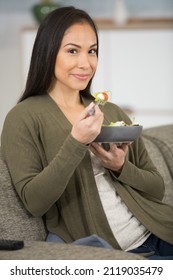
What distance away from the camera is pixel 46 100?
6.63 feet

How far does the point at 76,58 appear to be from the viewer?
196 cm

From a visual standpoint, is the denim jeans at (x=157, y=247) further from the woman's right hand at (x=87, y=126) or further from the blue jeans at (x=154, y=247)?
the woman's right hand at (x=87, y=126)

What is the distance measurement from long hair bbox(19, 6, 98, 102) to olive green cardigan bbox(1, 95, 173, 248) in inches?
2.2

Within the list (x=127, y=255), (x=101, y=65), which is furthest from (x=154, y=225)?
(x=101, y=65)

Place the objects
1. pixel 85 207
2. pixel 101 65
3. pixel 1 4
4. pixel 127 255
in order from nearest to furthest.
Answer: pixel 127 255 < pixel 85 207 < pixel 101 65 < pixel 1 4

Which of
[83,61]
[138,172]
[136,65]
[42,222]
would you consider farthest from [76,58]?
[136,65]

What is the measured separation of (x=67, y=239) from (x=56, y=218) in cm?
7

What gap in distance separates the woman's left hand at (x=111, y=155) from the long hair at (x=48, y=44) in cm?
29

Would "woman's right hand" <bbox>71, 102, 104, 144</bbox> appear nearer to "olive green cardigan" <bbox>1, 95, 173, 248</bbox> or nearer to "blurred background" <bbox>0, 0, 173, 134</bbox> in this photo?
"olive green cardigan" <bbox>1, 95, 173, 248</bbox>

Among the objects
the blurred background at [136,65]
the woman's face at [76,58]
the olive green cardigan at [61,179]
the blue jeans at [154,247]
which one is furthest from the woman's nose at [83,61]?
the blurred background at [136,65]

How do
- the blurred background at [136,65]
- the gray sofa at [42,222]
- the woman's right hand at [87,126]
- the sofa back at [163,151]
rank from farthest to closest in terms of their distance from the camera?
the blurred background at [136,65] < the sofa back at [163,151] < the woman's right hand at [87,126] < the gray sofa at [42,222]

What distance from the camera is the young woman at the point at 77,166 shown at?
6.19 ft

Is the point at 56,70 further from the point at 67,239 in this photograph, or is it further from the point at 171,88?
the point at 171,88

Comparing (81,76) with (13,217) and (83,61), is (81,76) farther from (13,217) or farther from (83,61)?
(13,217)
